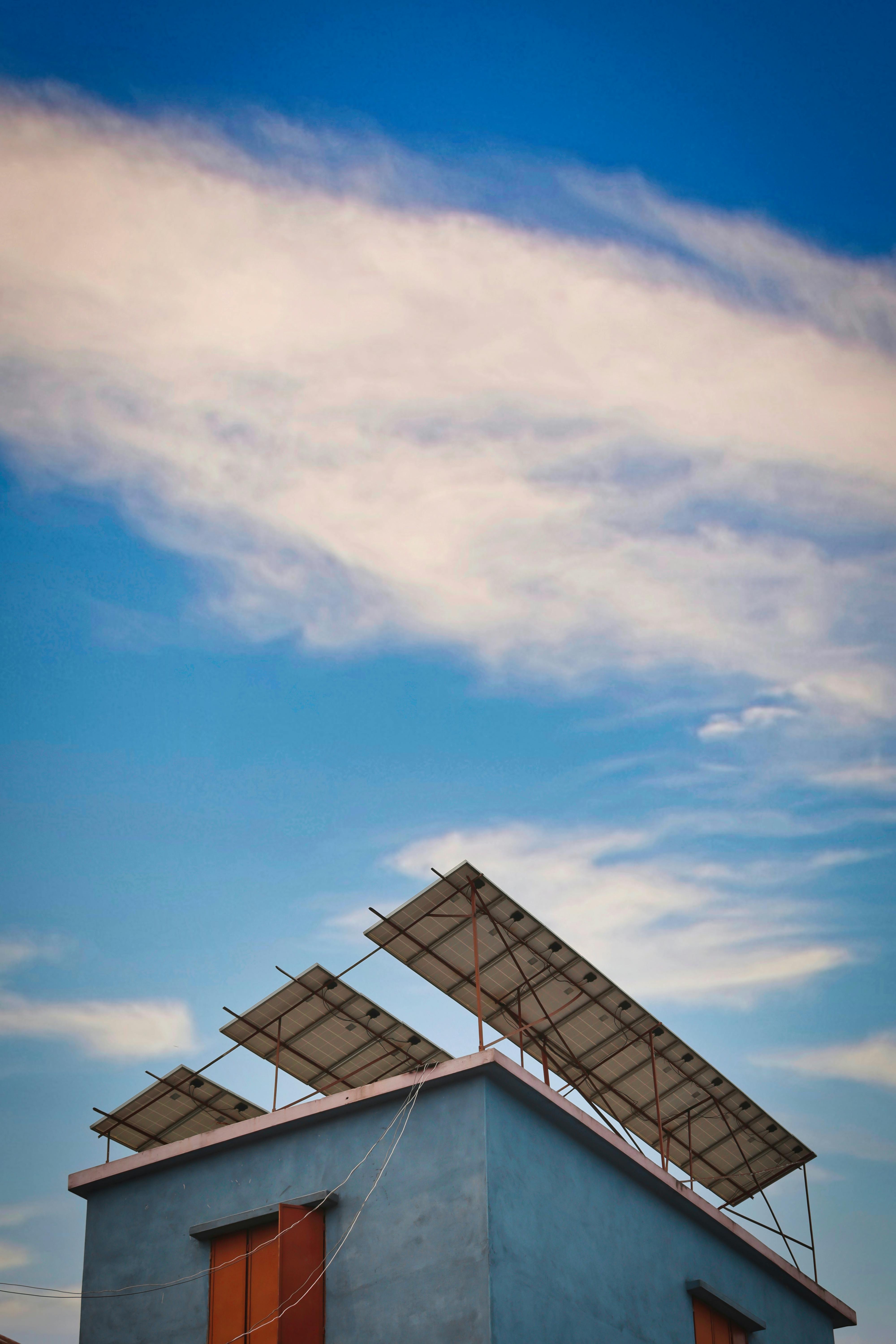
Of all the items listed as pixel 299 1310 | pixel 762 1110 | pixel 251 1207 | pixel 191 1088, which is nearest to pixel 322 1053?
pixel 191 1088

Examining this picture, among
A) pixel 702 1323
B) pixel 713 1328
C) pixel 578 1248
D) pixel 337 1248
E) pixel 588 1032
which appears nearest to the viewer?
pixel 337 1248

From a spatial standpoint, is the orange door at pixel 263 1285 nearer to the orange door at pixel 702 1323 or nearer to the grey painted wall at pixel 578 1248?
the grey painted wall at pixel 578 1248

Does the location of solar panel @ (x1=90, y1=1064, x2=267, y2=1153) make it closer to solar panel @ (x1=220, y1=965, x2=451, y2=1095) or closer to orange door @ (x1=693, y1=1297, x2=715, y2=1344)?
solar panel @ (x1=220, y1=965, x2=451, y2=1095)

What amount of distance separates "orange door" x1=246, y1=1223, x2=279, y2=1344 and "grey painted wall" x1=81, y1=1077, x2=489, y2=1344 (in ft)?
1.66

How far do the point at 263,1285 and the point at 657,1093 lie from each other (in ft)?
24.4

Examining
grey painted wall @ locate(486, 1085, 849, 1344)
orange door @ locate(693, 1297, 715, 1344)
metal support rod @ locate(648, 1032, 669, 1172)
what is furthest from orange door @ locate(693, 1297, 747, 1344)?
metal support rod @ locate(648, 1032, 669, 1172)

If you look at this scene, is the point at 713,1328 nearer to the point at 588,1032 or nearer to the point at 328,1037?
the point at 588,1032

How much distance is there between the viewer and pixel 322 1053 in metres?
23.7

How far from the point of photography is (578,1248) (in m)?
19.2

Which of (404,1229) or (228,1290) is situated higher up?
(404,1229)

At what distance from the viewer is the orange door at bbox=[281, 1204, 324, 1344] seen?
17.8 m

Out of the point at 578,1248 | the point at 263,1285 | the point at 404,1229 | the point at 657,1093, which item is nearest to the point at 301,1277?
the point at 263,1285

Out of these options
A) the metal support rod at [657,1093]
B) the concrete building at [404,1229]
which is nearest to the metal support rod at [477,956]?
the concrete building at [404,1229]

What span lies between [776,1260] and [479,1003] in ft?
35.7
